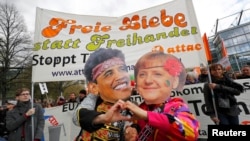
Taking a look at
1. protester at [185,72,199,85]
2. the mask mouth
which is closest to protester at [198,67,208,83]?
protester at [185,72,199,85]

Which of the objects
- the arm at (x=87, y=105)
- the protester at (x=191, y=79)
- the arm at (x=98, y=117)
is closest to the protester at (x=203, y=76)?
the protester at (x=191, y=79)

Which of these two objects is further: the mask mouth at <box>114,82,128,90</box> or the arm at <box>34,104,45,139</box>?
the arm at <box>34,104,45,139</box>

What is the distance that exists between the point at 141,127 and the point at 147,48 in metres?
1.42

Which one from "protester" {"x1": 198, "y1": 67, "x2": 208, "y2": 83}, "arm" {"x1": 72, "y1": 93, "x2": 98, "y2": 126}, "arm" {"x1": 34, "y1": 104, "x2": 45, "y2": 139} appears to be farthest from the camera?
"protester" {"x1": 198, "y1": 67, "x2": 208, "y2": 83}

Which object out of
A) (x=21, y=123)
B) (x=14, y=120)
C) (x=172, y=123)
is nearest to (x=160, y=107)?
(x=172, y=123)

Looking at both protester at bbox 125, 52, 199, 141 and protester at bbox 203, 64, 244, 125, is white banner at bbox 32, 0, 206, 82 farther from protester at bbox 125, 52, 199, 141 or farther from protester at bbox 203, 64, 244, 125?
protester at bbox 125, 52, 199, 141

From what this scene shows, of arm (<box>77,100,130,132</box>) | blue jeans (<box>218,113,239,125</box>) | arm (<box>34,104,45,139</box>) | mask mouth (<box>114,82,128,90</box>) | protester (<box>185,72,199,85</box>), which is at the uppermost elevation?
protester (<box>185,72,199,85</box>)

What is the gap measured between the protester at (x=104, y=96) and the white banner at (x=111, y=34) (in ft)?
2.06

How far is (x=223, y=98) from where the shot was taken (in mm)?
3752

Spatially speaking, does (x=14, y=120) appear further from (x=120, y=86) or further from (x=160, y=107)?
(x=160, y=107)

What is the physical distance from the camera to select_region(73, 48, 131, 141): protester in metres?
1.78

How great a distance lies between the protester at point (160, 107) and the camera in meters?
1.42

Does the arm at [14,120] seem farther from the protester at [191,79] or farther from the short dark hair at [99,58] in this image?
the protester at [191,79]

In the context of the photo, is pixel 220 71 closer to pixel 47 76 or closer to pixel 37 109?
pixel 47 76
